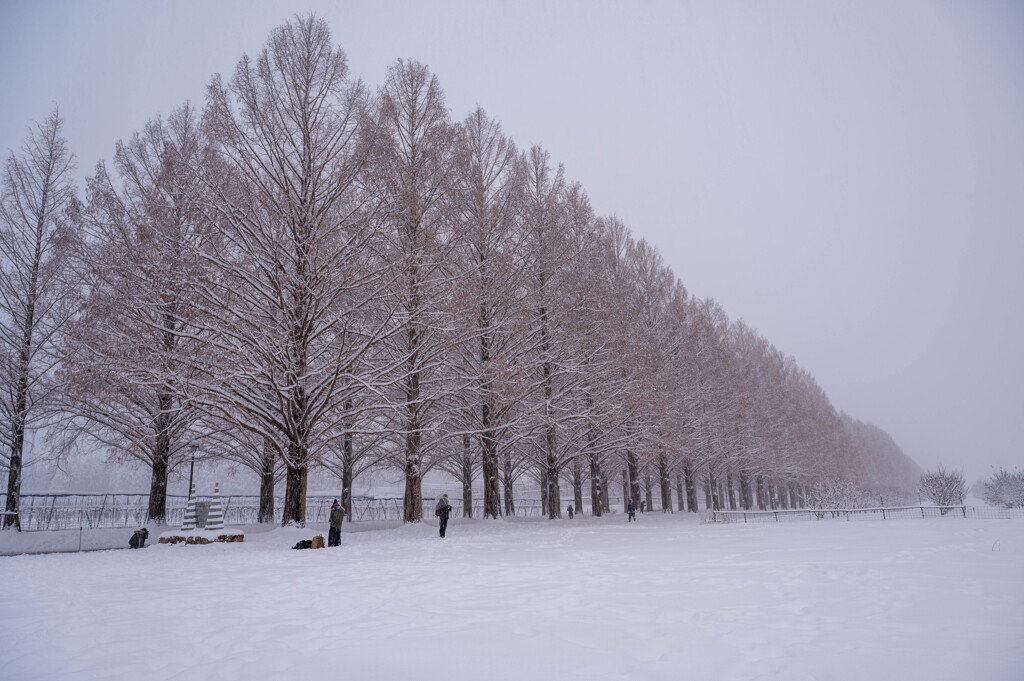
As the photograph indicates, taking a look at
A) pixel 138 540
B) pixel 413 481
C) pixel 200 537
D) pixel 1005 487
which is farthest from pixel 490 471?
pixel 1005 487

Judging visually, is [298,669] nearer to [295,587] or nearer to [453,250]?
[295,587]

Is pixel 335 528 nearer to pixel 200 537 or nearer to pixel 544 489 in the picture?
pixel 200 537

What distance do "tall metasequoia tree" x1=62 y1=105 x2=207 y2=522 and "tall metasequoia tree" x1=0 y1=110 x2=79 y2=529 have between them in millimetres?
1442

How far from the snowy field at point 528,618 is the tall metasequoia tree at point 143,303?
16.7 feet

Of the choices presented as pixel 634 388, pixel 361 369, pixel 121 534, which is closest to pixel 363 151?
pixel 361 369

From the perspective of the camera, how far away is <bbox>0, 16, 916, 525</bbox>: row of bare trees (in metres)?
14.4

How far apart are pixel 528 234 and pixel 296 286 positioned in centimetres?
1070

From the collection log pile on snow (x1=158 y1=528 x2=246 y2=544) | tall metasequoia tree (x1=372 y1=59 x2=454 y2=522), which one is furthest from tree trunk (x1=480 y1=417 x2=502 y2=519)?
log pile on snow (x1=158 y1=528 x2=246 y2=544)

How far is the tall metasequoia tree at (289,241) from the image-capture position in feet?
46.1

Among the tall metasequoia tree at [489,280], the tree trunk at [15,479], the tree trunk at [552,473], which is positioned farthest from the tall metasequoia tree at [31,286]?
the tree trunk at [552,473]

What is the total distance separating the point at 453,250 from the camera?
1866cm

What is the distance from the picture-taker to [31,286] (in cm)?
1952

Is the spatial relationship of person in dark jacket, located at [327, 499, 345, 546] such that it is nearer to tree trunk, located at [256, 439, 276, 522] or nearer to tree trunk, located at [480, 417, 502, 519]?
tree trunk, located at [480, 417, 502, 519]

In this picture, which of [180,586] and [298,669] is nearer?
[298,669]
